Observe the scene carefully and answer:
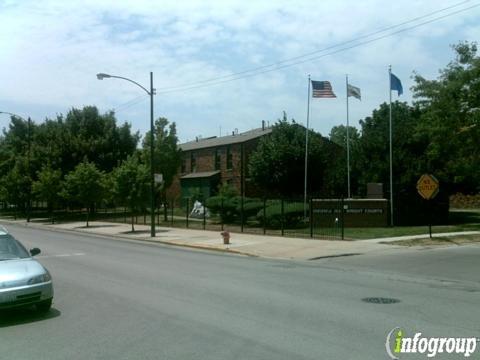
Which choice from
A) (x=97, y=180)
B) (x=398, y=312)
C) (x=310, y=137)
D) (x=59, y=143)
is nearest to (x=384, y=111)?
(x=310, y=137)

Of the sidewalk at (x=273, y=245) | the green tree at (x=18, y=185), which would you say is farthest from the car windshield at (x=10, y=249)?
the green tree at (x=18, y=185)

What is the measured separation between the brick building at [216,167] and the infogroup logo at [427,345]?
3742 centimetres

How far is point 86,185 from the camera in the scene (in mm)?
40969

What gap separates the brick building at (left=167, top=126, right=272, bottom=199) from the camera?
47000 mm

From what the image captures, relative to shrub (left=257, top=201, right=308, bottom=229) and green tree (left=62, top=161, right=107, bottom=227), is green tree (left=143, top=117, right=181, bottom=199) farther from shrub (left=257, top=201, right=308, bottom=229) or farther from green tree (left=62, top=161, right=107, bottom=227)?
shrub (left=257, top=201, right=308, bottom=229)

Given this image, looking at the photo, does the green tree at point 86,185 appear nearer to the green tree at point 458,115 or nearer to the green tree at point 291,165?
the green tree at point 291,165

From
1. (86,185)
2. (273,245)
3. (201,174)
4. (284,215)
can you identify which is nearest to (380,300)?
(273,245)

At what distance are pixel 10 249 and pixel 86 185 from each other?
31.8 metres

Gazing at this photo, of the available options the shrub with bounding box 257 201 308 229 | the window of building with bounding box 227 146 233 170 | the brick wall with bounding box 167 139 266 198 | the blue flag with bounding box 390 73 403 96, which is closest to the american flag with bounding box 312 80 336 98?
the blue flag with bounding box 390 73 403 96

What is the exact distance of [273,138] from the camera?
41406 millimetres

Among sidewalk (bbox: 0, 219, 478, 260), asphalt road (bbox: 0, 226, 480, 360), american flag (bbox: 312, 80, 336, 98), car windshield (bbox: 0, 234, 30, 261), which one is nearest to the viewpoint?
asphalt road (bbox: 0, 226, 480, 360)

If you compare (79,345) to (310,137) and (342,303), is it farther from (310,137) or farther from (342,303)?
(310,137)

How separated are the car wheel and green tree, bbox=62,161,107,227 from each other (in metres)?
31.8

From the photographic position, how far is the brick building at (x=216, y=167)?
154ft
